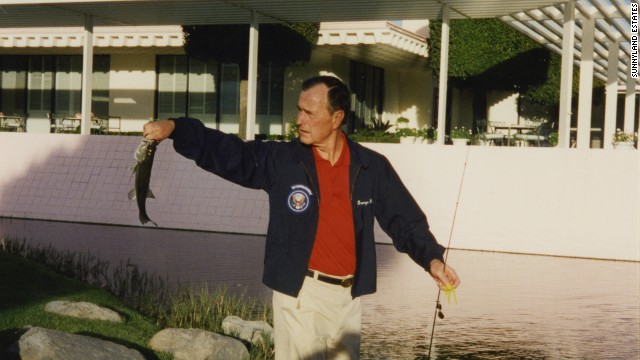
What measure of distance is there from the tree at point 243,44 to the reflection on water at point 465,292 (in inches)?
360

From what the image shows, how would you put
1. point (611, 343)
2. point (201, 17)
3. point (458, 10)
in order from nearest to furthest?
point (611, 343) → point (458, 10) → point (201, 17)

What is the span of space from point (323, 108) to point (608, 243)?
42.5 ft

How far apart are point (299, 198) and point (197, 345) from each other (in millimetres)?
2785

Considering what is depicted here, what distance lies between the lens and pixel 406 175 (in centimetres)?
1905

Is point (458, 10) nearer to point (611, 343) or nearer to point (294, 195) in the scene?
point (611, 343)

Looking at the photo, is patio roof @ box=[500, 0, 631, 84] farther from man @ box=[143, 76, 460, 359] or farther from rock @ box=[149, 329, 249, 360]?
man @ box=[143, 76, 460, 359]

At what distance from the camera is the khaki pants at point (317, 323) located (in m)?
4.70

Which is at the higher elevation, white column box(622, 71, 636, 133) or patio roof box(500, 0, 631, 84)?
patio roof box(500, 0, 631, 84)

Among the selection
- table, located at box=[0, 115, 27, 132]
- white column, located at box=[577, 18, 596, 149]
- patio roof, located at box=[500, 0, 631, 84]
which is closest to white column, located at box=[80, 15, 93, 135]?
table, located at box=[0, 115, 27, 132]

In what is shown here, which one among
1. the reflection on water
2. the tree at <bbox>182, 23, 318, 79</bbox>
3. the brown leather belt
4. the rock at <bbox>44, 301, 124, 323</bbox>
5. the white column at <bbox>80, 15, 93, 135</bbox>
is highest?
the tree at <bbox>182, 23, 318, 79</bbox>

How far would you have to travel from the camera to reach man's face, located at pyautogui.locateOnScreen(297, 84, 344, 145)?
15.6ft

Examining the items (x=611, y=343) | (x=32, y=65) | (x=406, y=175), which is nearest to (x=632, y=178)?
(x=406, y=175)

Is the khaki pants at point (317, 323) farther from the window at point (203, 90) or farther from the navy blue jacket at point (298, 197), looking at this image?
the window at point (203, 90)

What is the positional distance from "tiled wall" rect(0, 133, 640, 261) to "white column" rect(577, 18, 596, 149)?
4.28 m
